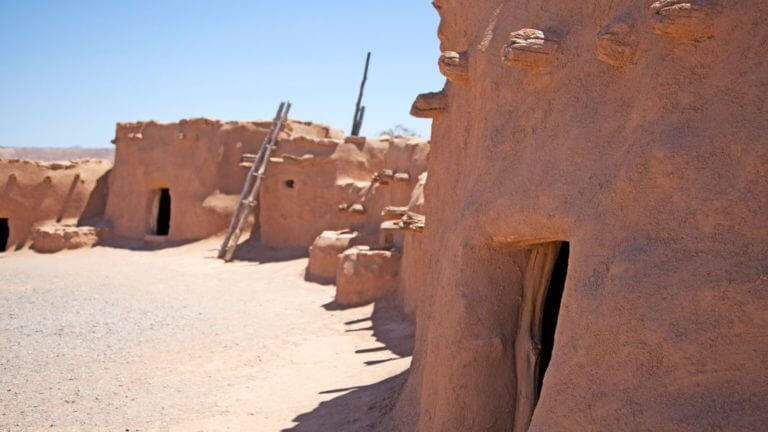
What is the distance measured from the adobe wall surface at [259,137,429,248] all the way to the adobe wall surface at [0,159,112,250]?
6.80 meters

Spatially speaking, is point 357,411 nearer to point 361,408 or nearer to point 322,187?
point 361,408

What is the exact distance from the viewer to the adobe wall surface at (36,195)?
1905cm

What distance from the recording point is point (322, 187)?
16.6 metres

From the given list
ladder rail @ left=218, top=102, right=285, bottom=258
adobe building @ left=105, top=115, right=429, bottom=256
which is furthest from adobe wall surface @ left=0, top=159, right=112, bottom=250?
ladder rail @ left=218, top=102, right=285, bottom=258

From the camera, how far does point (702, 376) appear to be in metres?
2.34

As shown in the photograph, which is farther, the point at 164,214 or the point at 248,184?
the point at 164,214

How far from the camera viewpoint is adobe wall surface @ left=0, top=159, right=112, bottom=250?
62.5 ft

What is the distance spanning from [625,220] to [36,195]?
2024cm

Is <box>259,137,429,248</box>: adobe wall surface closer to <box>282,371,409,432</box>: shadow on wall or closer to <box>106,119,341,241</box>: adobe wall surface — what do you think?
<box>106,119,341,241</box>: adobe wall surface

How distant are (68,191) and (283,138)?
7324 millimetres

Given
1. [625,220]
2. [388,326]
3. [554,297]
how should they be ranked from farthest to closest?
[388,326]
[554,297]
[625,220]

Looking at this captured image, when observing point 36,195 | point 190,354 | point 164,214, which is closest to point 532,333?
point 190,354

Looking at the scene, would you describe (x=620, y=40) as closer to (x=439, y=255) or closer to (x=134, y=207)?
(x=439, y=255)

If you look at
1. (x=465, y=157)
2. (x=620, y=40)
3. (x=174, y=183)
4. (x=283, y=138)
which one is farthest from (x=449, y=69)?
(x=174, y=183)
